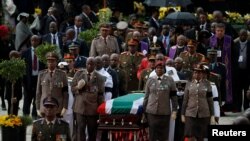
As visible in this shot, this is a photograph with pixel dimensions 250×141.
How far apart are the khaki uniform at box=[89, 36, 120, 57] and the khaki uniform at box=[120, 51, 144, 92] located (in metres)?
1.39

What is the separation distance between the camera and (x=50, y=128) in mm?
18906

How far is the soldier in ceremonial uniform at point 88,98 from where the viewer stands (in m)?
22.9

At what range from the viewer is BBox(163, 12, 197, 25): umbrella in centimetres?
3127


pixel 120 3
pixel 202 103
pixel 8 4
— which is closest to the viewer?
pixel 202 103

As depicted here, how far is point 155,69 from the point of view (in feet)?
75.2

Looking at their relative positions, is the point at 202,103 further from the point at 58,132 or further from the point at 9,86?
the point at 9,86

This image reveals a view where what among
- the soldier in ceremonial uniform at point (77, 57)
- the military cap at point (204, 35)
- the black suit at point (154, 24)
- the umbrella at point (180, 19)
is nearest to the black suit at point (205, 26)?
the umbrella at point (180, 19)

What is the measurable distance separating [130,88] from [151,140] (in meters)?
3.69

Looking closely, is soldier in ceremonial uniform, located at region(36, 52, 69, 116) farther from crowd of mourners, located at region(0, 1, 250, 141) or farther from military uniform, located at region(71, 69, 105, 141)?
military uniform, located at region(71, 69, 105, 141)

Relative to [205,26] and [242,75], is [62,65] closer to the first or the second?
[242,75]

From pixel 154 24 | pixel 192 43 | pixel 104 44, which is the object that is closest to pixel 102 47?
pixel 104 44

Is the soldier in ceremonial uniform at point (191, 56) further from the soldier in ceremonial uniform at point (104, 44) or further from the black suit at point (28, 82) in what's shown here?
the black suit at point (28, 82)

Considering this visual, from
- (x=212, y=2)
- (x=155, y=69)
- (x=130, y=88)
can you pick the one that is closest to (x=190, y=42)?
(x=130, y=88)

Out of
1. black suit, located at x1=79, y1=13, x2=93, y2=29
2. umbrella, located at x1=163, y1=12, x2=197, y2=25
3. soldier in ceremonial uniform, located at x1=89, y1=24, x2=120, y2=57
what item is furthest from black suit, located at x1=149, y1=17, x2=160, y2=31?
soldier in ceremonial uniform, located at x1=89, y1=24, x2=120, y2=57
